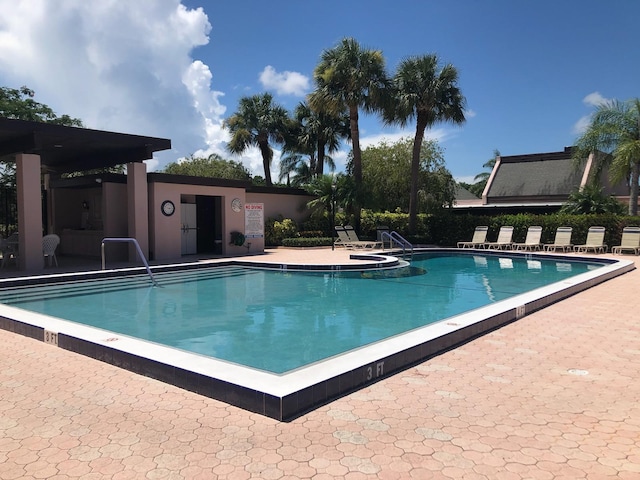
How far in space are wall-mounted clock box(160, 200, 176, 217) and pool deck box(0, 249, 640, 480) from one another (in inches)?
451

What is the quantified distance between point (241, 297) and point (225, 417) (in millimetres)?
6623

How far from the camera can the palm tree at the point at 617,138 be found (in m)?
21.6

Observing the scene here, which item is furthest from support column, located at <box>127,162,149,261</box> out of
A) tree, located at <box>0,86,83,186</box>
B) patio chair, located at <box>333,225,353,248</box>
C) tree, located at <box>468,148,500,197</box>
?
tree, located at <box>468,148,500,197</box>

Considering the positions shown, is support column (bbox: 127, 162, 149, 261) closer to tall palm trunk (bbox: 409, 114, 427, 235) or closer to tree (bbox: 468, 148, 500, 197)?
tall palm trunk (bbox: 409, 114, 427, 235)

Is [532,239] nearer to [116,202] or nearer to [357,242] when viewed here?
[357,242]

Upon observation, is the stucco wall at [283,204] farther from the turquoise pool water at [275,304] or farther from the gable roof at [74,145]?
the turquoise pool water at [275,304]

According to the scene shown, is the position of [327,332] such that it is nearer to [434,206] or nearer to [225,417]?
[225,417]

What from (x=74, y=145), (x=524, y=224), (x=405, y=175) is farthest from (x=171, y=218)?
(x=405, y=175)

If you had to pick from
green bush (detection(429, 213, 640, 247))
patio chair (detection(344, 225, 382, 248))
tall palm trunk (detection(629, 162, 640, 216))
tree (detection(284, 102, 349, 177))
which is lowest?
patio chair (detection(344, 225, 382, 248))

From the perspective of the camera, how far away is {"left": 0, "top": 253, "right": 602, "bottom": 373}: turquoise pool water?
6520mm

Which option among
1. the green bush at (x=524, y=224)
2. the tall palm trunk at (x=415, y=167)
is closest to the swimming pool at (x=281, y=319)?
the green bush at (x=524, y=224)

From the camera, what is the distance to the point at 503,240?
22.0 m

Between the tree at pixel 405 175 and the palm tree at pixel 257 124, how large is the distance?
6.46 meters

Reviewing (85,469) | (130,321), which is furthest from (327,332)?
(85,469)
